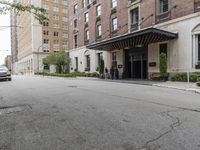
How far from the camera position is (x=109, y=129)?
17.9 feet

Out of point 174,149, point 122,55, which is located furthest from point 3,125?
point 122,55

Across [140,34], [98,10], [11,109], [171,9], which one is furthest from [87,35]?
[11,109]

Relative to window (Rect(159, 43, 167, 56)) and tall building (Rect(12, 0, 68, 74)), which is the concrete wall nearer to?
window (Rect(159, 43, 167, 56))

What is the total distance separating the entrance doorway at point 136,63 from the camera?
86.2ft

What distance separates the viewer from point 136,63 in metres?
27.8

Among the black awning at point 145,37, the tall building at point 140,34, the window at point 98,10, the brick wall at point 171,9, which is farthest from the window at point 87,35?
the brick wall at point 171,9

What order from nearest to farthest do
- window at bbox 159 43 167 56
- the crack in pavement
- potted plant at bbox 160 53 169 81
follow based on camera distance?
the crack in pavement, potted plant at bbox 160 53 169 81, window at bbox 159 43 167 56

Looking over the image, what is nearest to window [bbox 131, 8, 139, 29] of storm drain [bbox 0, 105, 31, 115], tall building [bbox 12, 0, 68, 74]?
storm drain [bbox 0, 105, 31, 115]

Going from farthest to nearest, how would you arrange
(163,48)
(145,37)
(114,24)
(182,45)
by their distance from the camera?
(114,24)
(163,48)
(145,37)
(182,45)

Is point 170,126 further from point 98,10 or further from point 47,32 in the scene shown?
point 47,32

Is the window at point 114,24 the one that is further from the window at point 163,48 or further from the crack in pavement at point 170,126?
the crack in pavement at point 170,126

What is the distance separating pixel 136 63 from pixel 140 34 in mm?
7532

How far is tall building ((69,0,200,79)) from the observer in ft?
67.0

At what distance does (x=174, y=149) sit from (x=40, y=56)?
7059 cm
